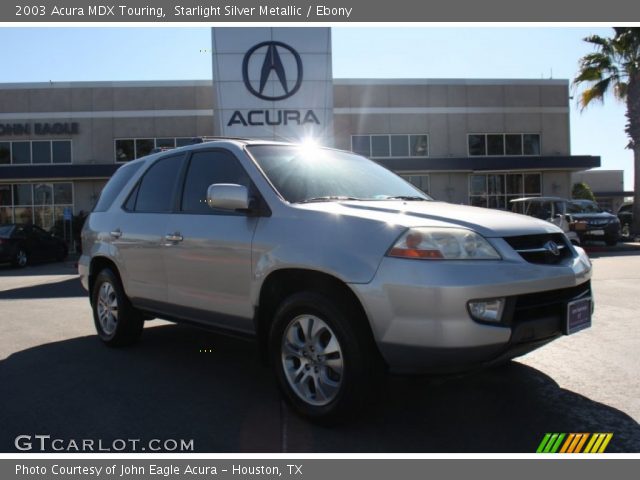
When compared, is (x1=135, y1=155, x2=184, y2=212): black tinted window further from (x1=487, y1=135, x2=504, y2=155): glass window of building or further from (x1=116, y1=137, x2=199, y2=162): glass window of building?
(x1=487, y1=135, x2=504, y2=155): glass window of building

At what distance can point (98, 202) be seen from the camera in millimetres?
5984

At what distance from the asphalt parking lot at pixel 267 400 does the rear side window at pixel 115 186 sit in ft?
4.68

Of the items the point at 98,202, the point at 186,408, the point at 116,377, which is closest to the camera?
the point at 186,408

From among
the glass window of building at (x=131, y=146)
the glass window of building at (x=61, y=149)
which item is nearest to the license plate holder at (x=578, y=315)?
the glass window of building at (x=131, y=146)

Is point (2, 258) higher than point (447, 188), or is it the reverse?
point (447, 188)

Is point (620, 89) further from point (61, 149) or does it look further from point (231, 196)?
point (61, 149)

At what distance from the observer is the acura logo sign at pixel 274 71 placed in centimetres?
1956

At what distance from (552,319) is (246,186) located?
86.3 inches

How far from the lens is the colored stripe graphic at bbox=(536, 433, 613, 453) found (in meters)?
3.05
